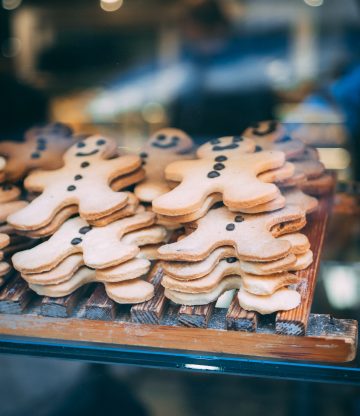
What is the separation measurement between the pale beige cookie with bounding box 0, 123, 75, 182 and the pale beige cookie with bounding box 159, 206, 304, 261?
0.60 meters

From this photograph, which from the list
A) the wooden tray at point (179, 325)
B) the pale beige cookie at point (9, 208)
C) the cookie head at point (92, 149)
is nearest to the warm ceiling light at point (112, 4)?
the cookie head at point (92, 149)

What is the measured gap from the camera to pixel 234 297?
4.24 ft

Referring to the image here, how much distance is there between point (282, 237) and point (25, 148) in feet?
2.86

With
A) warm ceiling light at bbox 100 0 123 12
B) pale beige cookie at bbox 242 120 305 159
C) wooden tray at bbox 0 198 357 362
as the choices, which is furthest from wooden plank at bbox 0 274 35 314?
warm ceiling light at bbox 100 0 123 12

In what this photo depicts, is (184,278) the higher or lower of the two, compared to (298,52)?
higher

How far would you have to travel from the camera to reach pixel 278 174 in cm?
146

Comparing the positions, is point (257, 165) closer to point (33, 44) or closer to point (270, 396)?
point (270, 396)

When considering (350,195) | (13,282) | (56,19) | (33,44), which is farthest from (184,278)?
(56,19)

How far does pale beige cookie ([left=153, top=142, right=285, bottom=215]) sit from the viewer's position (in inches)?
52.7

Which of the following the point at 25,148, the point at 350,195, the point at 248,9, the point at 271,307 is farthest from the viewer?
the point at 248,9

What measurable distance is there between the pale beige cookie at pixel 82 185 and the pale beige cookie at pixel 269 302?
1.29 ft

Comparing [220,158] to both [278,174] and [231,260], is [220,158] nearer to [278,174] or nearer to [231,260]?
[278,174]

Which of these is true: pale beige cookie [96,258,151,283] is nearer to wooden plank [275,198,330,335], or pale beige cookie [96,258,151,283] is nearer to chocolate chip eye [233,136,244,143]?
wooden plank [275,198,330,335]

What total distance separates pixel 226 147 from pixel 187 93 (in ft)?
7.43
